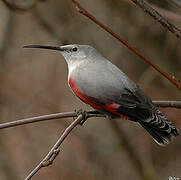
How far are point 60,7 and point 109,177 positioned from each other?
204cm

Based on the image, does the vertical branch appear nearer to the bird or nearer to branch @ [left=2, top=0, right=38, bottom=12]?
the bird

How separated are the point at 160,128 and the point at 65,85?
355 centimetres

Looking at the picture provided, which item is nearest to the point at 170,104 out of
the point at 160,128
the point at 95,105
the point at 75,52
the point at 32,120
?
the point at 160,128

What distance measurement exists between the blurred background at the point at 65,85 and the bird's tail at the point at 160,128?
59.0 inches

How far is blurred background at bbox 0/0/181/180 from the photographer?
488cm

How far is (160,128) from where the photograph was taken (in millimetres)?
3088

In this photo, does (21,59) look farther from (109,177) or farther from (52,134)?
(109,177)

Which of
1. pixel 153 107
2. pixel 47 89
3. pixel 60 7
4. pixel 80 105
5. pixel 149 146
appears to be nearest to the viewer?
pixel 153 107

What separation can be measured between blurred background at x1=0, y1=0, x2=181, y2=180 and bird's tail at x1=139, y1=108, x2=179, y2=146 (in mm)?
1499

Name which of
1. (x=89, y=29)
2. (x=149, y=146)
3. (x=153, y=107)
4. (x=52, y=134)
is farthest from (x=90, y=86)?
(x=52, y=134)

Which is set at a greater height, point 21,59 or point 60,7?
point 60,7

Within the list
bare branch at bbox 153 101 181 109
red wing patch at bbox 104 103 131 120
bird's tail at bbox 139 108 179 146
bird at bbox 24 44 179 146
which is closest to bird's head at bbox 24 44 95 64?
bird at bbox 24 44 179 146

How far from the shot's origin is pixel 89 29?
5199 millimetres

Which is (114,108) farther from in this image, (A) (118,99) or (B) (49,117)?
(B) (49,117)
